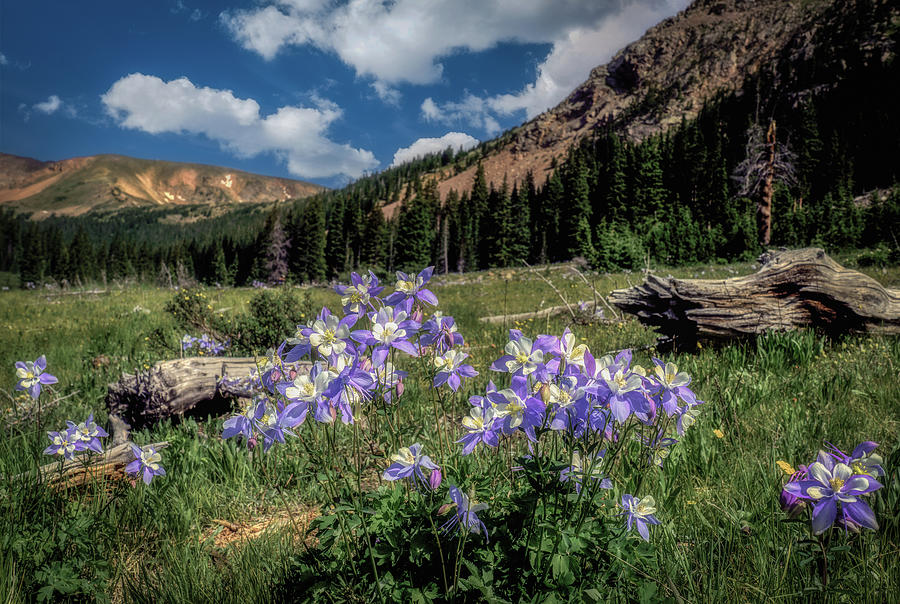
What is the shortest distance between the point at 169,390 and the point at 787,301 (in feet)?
23.8

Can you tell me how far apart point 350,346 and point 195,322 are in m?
7.01

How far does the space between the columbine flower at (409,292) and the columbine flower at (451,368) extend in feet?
0.65

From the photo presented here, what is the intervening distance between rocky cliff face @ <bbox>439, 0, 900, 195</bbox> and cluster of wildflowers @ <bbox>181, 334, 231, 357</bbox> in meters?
77.8

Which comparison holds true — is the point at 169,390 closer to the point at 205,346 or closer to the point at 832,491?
the point at 205,346

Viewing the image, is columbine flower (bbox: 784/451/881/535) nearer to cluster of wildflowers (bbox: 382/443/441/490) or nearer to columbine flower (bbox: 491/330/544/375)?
columbine flower (bbox: 491/330/544/375)

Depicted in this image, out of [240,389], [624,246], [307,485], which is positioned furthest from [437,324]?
[624,246]

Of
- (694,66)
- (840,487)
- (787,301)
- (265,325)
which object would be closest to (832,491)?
(840,487)

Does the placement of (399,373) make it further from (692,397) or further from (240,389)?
(240,389)

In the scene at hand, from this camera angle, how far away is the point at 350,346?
1.32 m

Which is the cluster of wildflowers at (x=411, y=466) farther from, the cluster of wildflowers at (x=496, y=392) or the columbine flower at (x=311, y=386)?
the columbine flower at (x=311, y=386)

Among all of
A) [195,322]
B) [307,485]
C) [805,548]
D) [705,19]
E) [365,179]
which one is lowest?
[307,485]

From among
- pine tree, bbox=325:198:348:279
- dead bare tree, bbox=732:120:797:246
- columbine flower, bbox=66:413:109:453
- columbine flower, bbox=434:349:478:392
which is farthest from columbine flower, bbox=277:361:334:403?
pine tree, bbox=325:198:348:279

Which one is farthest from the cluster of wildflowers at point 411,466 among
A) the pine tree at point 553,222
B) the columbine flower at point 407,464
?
the pine tree at point 553,222

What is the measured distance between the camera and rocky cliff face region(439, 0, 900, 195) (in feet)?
203
